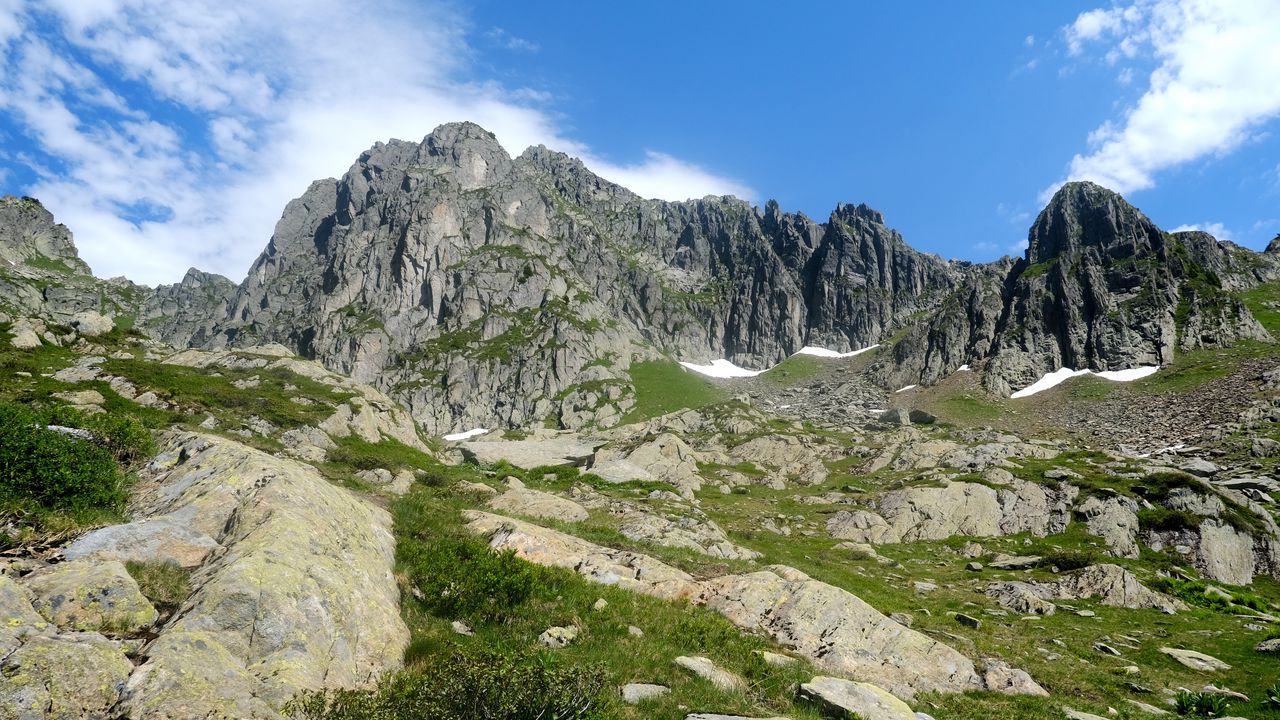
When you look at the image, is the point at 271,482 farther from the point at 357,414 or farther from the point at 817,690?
the point at 357,414

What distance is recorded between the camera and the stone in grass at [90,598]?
25.5ft

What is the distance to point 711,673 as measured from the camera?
1274cm

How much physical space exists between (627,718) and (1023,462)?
83.3m

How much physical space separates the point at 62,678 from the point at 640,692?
28.5 ft

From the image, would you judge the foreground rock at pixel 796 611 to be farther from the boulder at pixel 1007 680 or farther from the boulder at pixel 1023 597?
the boulder at pixel 1023 597

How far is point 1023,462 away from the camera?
247 feet

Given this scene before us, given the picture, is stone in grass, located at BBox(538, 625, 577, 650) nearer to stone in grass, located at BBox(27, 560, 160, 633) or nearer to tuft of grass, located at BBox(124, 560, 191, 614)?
tuft of grass, located at BBox(124, 560, 191, 614)

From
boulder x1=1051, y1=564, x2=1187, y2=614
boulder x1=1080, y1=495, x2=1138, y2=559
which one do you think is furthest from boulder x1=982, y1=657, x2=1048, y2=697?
boulder x1=1080, y1=495, x2=1138, y2=559

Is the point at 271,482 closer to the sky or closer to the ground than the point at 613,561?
closer to the sky

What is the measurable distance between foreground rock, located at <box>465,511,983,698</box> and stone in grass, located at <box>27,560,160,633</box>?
848 cm

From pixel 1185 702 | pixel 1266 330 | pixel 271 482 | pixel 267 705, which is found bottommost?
pixel 1185 702

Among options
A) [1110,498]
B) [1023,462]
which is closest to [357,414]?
[1110,498]

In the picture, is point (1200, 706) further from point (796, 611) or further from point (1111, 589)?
point (1111, 589)

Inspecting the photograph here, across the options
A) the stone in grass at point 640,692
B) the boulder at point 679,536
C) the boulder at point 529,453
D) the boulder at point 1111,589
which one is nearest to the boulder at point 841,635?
the stone in grass at point 640,692
